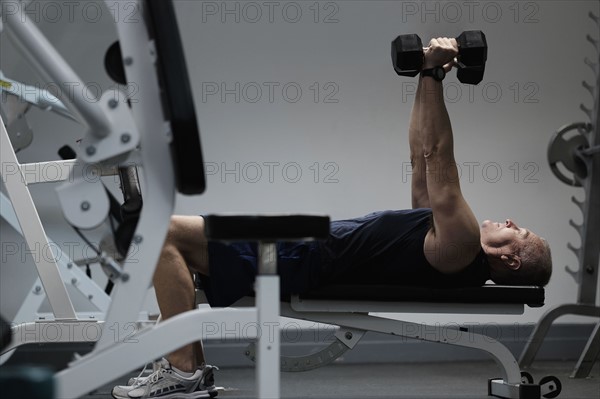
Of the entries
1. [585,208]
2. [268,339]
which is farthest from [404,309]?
[585,208]

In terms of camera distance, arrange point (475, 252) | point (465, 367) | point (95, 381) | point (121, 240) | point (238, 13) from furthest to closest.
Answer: point (238, 13)
point (465, 367)
point (475, 252)
point (121, 240)
point (95, 381)

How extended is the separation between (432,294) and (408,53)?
27.4 inches

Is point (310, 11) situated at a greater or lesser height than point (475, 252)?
greater

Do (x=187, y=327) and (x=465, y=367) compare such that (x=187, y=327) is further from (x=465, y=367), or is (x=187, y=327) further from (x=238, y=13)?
(x=238, y=13)

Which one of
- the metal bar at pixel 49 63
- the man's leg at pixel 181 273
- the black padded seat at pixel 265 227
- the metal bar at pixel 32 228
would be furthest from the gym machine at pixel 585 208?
the metal bar at pixel 49 63

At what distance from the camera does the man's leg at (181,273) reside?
7.29 ft

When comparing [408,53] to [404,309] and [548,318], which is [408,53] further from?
[548,318]

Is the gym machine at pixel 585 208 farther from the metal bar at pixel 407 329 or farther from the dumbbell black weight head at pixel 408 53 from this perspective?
the dumbbell black weight head at pixel 408 53

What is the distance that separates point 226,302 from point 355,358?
6.45 feet

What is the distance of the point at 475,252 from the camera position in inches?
93.2

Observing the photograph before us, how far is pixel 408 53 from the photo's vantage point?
2312mm

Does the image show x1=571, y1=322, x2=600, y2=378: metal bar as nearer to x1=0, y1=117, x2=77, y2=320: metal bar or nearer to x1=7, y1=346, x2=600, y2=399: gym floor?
x1=7, y1=346, x2=600, y2=399: gym floor

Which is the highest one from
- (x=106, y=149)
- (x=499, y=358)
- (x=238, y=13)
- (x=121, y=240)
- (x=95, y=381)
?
(x=238, y=13)

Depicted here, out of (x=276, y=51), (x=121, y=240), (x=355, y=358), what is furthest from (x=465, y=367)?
(x=121, y=240)
